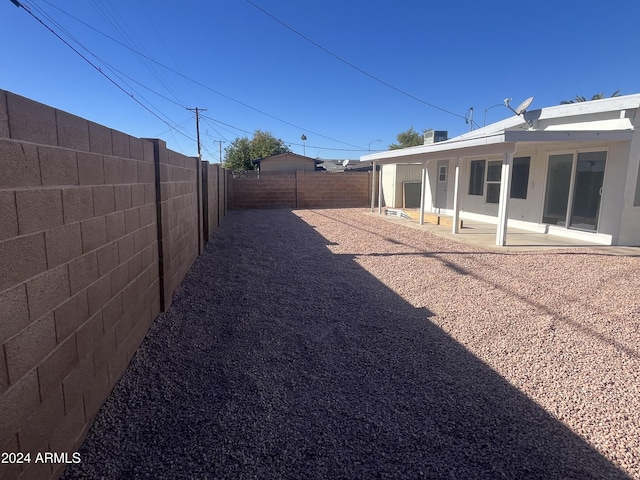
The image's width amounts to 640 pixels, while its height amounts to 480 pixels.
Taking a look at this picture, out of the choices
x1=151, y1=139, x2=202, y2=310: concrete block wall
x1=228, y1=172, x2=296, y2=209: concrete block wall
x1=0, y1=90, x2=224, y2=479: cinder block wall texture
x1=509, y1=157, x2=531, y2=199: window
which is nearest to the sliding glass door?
x1=509, y1=157, x2=531, y2=199: window

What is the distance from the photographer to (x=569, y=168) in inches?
386

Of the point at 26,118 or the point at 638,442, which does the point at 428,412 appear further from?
the point at 26,118

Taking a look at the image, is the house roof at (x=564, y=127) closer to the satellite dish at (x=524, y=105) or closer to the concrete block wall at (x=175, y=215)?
the satellite dish at (x=524, y=105)

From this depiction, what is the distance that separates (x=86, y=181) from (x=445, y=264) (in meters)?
6.18

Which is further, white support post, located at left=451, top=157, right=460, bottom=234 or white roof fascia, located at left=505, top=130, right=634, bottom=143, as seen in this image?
white support post, located at left=451, top=157, right=460, bottom=234

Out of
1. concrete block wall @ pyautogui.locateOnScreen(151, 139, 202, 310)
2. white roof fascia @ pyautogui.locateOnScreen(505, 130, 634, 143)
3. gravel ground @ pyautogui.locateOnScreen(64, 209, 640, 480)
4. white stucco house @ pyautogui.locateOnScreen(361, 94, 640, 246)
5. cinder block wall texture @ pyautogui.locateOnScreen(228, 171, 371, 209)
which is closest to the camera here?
gravel ground @ pyautogui.locateOnScreen(64, 209, 640, 480)

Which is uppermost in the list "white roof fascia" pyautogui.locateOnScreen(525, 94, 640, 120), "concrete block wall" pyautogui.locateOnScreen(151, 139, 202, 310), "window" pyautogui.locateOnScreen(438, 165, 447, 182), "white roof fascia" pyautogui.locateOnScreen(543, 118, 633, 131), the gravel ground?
"white roof fascia" pyautogui.locateOnScreen(525, 94, 640, 120)

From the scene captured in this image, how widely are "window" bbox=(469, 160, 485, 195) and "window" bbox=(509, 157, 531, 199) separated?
172 centimetres

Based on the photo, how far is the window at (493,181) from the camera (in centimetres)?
1263

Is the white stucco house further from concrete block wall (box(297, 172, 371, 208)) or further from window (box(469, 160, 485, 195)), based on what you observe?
concrete block wall (box(297, 172, 371, 208))

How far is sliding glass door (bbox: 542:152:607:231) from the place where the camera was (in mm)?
9078

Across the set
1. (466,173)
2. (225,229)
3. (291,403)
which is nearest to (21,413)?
(291,403)

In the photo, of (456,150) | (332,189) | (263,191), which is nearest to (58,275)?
(456,150)

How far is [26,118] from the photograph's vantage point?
182 cm
